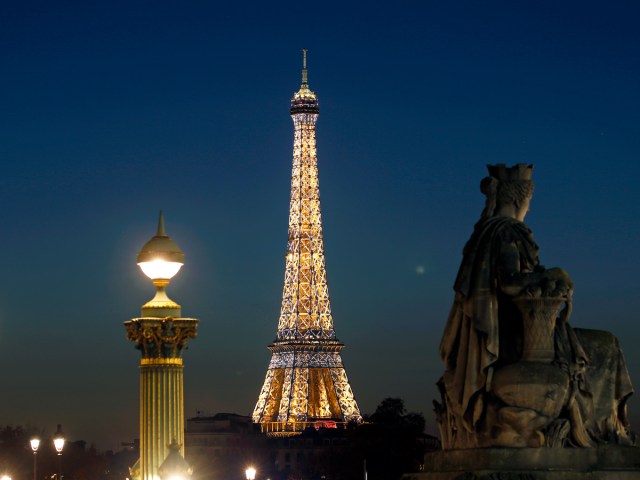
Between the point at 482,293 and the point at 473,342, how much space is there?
50 cm

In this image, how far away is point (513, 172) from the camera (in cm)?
Answer: 1981

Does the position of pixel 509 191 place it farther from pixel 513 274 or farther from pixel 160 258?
pixel 160 258

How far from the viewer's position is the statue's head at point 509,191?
64.9ft

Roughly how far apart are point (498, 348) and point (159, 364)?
612cm

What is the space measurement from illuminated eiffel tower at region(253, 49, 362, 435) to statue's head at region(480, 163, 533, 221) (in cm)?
13512

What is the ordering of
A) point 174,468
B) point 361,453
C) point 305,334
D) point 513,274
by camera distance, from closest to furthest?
point 513,274, point 174,468, point 361,453, point 305,334

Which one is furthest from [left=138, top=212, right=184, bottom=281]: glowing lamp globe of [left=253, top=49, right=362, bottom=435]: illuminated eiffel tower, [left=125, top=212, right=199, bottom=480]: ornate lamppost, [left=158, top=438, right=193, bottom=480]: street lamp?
[left=253, top=49, right=362, bottom=435]: illuminated eiffel tower

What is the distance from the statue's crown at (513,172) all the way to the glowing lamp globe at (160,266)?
5601mm

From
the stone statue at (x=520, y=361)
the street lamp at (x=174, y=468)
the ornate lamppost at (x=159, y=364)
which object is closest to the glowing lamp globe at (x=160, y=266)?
the ornate lamppost at (x=159, y=364)

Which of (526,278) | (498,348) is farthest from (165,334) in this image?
(526,278)

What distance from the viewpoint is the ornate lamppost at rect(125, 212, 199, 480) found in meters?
23.3

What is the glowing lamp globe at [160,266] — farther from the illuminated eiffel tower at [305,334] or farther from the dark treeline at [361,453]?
the illuminated eiffel tower at [305,334]

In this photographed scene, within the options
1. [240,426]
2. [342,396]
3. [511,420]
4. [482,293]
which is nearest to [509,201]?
[482,293]

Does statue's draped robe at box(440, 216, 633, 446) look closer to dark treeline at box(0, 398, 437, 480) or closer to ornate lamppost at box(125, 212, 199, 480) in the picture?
ornate lamppost at box(125, 212, 199, 480)
